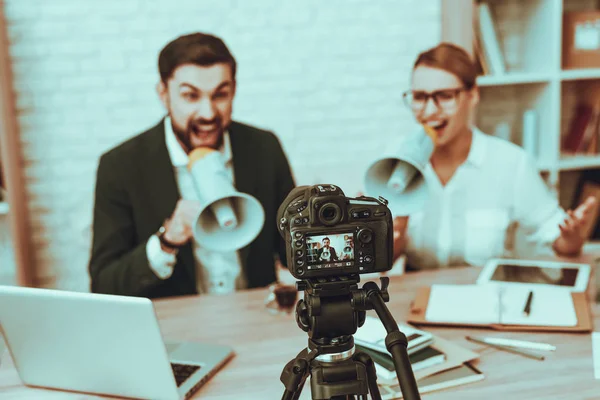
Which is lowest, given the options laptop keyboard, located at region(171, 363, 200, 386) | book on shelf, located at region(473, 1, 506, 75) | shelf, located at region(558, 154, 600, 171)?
laptop keyboard, located at region(171, 363, 200, 386)

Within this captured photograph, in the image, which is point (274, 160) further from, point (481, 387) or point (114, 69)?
point (481, 387)

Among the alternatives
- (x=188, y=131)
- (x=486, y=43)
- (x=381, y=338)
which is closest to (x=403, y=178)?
(x=381, y=338)

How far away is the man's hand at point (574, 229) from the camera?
2020 mm

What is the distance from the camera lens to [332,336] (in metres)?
0.93

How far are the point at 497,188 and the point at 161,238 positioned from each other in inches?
49.1

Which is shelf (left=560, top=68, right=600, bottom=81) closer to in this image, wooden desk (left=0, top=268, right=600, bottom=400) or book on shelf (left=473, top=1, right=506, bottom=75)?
book on shelf (left=473, top=1, right=506, bottom=75)

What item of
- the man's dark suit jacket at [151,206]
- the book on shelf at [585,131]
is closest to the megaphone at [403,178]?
the man's dark suit jacket at [151,206]

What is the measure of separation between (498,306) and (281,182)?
1028 millimetres

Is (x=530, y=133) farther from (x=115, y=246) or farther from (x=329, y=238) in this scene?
(x=329, y=238)

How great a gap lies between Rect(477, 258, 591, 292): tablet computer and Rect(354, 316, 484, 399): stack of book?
49 cm

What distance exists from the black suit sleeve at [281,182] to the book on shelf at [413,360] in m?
1.03

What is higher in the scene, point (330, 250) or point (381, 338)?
point (330, 250)

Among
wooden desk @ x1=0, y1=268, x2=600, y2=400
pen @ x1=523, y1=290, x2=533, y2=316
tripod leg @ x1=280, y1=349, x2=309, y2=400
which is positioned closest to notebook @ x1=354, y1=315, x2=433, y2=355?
wooden desk @ x1=0, y1=268, x2=600, y2=400

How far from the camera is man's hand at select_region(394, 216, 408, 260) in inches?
83.5
